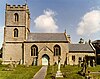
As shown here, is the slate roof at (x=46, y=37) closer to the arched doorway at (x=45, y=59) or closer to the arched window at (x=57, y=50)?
the arched window at (x=57, y=50)

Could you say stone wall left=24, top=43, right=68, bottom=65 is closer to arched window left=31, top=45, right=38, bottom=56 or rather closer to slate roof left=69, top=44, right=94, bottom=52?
arched window left=31, top=45, right=38, bottom=56

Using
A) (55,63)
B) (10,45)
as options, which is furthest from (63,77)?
(10,45)

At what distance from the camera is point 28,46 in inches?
2288

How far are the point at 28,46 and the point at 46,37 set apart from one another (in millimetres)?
5516

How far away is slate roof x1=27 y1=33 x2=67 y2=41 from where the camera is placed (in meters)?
58.9

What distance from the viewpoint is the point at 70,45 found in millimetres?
61781

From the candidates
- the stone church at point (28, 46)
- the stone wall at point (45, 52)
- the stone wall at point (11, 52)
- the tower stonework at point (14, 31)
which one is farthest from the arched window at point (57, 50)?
the stone wall at point (11, 52)

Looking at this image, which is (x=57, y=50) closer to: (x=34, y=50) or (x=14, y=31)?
(x=34, y=50)

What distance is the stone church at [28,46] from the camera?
57.4 metres

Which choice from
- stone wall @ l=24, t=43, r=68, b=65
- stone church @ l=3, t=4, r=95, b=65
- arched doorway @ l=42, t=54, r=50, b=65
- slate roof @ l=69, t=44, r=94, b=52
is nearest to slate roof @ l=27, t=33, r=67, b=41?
stone church @ l=3, t=4, r=95, b=65

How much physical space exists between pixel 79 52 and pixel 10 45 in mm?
18500

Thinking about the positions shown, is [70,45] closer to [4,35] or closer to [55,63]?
[55,63]

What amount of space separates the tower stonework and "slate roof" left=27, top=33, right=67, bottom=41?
202cm

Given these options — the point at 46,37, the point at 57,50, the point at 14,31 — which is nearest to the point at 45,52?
the point at 57,50
